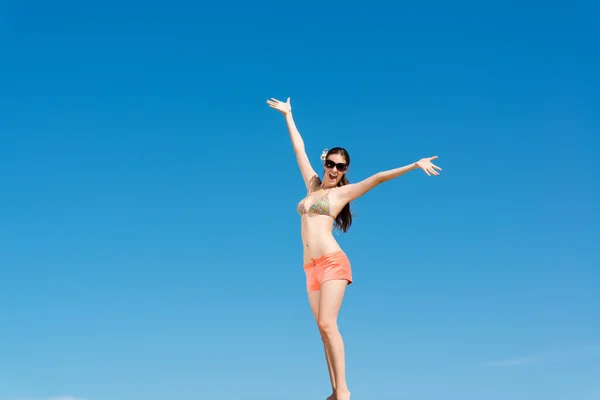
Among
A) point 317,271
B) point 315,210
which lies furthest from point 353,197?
point 317,271

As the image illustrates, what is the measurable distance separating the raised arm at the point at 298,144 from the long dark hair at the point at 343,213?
1.83 feet

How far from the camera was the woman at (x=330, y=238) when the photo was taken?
34.3 ft

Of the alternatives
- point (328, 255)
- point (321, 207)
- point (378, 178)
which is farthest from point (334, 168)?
point (328, 255)

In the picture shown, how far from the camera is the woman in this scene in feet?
34.3

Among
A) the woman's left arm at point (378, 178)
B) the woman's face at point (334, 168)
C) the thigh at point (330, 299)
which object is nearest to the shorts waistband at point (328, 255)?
the thigh at point (330, 299)

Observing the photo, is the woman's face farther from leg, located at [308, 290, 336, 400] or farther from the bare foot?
the bare foot

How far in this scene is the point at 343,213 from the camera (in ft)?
38.2

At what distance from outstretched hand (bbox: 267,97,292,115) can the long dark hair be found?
5.21 ft

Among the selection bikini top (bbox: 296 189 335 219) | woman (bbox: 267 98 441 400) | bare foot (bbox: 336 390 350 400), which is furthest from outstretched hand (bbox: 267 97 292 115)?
bare foot (bbox: 336 390 350 400)

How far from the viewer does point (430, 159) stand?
10719mm

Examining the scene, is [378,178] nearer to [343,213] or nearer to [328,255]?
[343,213]

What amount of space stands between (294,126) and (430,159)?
2.86 metres

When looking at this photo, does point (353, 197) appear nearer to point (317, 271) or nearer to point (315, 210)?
point (315, 210)

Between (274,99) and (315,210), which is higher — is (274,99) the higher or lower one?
the higher one
